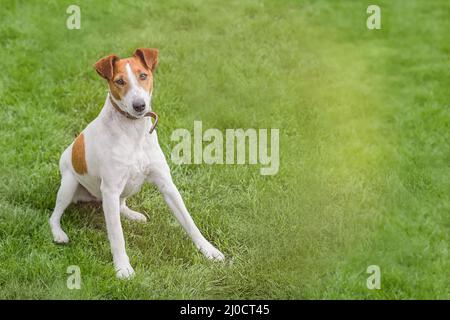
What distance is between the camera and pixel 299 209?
265 inches

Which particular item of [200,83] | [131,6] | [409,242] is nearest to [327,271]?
[409,242]

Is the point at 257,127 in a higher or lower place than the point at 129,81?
lower

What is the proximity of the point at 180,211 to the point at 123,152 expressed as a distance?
68cm

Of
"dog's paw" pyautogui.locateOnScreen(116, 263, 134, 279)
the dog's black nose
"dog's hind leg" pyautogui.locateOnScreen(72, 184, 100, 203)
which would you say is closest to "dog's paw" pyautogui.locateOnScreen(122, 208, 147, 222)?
"dog's hind leg" pyautogui.locateOnScreen(72, 184, 100, 203)

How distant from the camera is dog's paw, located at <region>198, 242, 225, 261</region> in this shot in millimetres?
6087

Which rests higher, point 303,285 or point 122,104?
point 122,104

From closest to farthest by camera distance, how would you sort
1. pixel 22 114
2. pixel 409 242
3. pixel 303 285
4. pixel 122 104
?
1. pixel 122 104
2. pixel 303 285
3. pixel 409 242
4. pixel 22 114

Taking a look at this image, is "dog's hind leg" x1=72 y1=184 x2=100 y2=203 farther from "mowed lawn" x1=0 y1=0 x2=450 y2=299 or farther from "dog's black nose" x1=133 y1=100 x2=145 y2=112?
"dog's black nose" x1=133 y1=100 x2=145 y2=112

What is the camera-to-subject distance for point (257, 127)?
7852 millimetres

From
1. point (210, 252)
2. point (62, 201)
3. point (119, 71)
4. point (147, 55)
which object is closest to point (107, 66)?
point (119, 71)

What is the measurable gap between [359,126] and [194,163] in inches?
70.4

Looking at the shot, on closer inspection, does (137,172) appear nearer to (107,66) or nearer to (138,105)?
(138,105)
